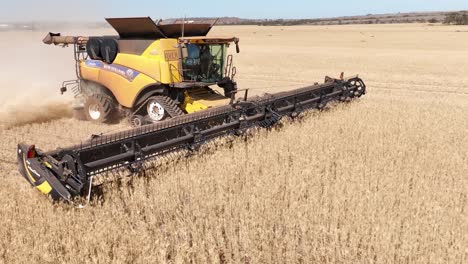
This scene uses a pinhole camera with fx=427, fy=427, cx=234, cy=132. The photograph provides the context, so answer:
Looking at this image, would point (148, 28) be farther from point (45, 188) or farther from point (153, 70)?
point (45, 188)

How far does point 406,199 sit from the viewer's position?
438cm

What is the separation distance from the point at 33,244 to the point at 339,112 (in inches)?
261

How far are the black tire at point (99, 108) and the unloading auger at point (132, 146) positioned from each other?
303 cm

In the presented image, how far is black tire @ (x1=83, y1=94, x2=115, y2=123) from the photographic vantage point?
27.9 ft

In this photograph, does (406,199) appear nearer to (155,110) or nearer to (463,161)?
(463,161)

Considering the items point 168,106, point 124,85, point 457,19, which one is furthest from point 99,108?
point 457,19

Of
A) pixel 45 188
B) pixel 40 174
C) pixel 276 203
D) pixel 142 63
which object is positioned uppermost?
pixel 142 63

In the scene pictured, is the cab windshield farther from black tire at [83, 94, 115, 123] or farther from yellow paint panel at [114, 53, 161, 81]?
black tire at [83, 94, 115, 123]

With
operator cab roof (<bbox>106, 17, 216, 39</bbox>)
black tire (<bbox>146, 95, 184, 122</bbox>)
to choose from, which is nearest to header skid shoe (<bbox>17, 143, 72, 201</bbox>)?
black tire (<bbox>146, 95, 184, 122</bbox>)

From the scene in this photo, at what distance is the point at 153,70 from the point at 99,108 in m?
1.71

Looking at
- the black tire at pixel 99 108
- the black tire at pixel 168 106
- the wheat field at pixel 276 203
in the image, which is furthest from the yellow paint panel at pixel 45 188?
the black tire at pixel 99 108

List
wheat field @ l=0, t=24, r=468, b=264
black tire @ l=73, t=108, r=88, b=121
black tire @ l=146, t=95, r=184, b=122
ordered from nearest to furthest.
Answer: wheat field @ l=0, t=24, r=468, b=264 → black tire @ l=146, t=95, r=184, b=122 → black tire @ l=73, t=108, r=88, b=121

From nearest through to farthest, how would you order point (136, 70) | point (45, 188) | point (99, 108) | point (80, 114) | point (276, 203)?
point (45, 188)
point (276, 203)
point (136, 70)
point (99, 108)
point (80, 114)

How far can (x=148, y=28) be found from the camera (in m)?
7.78
